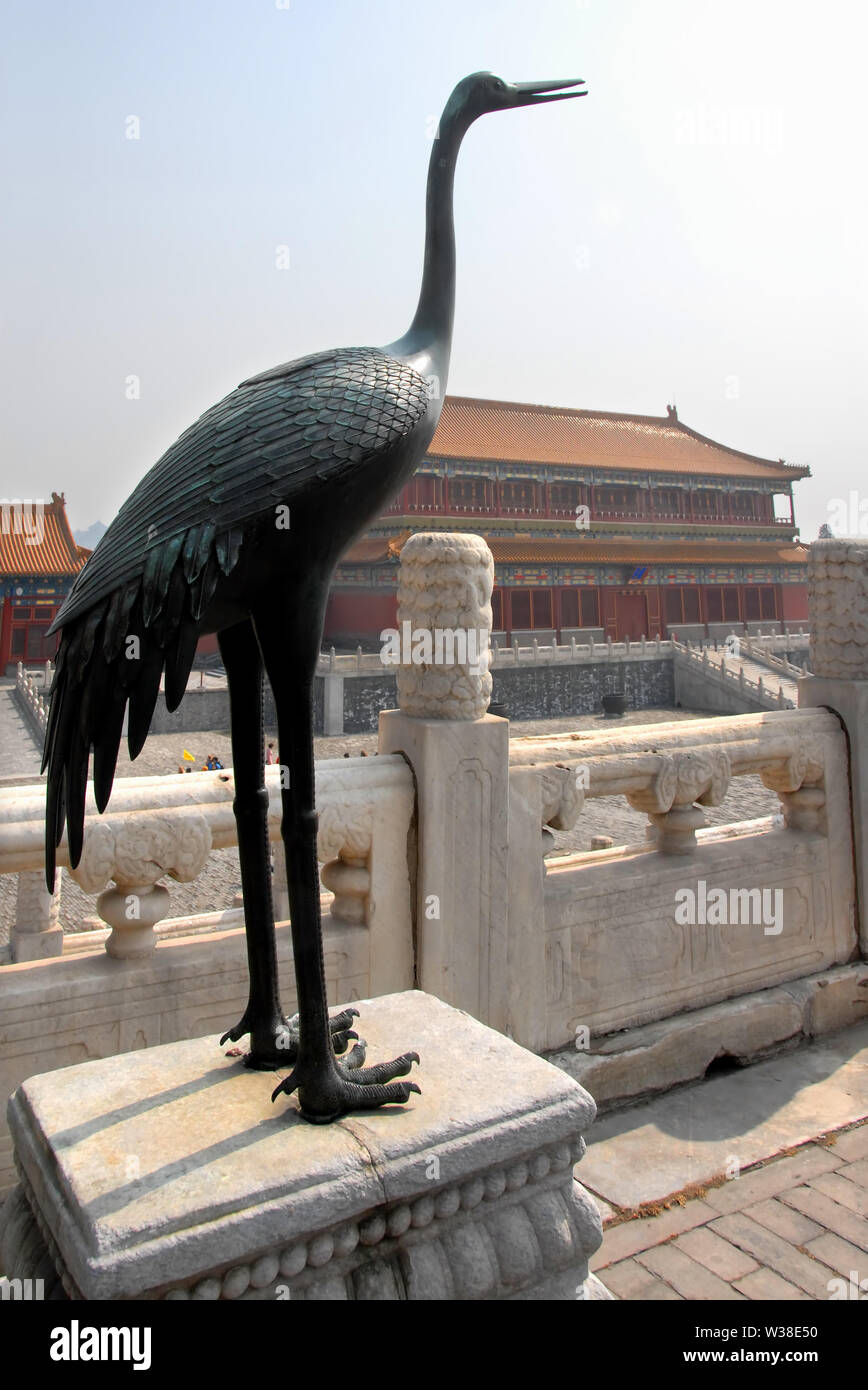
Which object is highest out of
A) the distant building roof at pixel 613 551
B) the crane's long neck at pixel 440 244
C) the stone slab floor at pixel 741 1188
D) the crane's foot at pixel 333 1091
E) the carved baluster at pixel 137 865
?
the distant building roof at pixel 613 551

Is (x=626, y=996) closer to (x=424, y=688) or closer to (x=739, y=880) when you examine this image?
(x=739, y=880)

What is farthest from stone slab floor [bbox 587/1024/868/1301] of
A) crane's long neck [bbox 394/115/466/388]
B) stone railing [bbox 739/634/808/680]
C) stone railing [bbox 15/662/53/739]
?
stone railing [bbox 739/634/808/680]

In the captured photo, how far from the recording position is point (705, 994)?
3.55 metres

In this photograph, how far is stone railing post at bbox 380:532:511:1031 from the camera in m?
2.93

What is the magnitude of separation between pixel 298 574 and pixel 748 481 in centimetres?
3208

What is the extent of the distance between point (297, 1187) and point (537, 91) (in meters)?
2.51

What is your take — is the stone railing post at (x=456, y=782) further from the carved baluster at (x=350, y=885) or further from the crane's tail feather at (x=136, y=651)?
the crane's tail feather at (x=136, y=651)

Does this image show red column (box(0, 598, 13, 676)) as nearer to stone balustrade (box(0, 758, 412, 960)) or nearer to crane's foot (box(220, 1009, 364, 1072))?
stone balustrade (box(0, 758, 412, 960))

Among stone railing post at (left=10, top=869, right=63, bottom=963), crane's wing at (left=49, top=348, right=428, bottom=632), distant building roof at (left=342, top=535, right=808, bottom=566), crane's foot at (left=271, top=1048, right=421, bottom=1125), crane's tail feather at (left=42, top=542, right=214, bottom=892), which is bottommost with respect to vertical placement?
stone railing post at (left=10, top=869, right=63, bottom=963)

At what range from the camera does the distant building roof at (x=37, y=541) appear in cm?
2388

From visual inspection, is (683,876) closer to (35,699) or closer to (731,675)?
(35,699)

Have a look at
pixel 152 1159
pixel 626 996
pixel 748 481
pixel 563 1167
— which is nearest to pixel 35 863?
pixel 152 1159

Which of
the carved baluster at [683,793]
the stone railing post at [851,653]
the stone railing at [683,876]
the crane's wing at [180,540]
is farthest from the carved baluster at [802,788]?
the crane's wing at [180,540]

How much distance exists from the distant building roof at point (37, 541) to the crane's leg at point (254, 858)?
23516 mm
